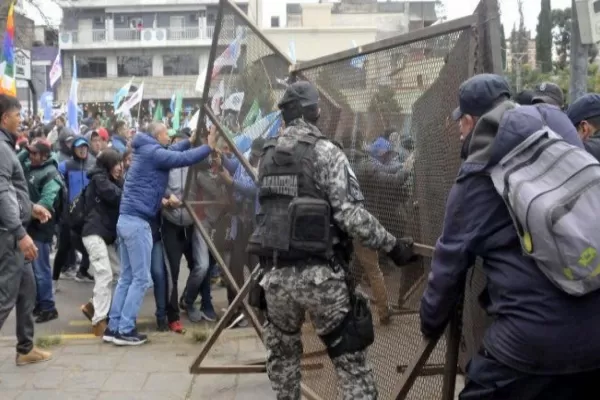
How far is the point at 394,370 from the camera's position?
4039 millimetres

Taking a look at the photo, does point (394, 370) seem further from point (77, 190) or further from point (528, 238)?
point (77, 190)

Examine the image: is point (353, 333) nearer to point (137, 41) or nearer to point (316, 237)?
point (316, 237)

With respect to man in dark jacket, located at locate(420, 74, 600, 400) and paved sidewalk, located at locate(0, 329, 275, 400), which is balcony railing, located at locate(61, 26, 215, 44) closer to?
paved sidewalk, located at locate(0, 329, 275, 400)

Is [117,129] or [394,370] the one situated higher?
[117,129]

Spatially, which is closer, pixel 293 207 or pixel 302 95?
pixel 293 207

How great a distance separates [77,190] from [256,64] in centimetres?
466

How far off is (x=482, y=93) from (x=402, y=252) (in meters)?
1.07

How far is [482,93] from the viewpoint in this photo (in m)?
2.82

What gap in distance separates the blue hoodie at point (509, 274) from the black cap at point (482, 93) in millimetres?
66

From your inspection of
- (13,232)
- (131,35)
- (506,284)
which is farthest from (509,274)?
(131,35)

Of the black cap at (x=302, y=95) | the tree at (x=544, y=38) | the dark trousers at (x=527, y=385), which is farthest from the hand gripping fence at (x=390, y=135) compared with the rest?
the tree at (x=544, y=38)

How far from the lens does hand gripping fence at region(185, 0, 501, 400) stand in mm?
3311

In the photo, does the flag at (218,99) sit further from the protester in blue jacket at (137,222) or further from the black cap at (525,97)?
the black cap at (525,97)

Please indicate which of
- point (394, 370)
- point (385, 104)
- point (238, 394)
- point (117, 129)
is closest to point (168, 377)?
point (238, 394)
